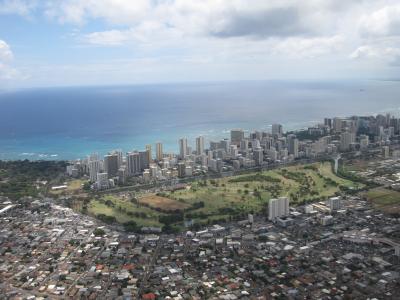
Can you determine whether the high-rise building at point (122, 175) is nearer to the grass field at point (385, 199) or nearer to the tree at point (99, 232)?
the tree at point (99, 232)

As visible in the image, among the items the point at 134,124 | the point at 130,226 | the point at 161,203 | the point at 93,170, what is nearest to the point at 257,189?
the point at 161,203

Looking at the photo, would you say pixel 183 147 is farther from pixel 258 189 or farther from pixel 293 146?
pixel 258 189

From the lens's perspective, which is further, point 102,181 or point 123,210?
point 102,181

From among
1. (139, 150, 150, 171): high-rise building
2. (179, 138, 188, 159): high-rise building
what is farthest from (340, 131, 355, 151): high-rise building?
(139, 150, 150, 171): high-rise building

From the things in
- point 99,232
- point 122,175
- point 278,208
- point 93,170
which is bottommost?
point 99,232

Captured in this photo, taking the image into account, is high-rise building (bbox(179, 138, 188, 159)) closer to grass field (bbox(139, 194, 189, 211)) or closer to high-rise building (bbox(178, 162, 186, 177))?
high-rise building (bbox(178, 162, 186, 177))

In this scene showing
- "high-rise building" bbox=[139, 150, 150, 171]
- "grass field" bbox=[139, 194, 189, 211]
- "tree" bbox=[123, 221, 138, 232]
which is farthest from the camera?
"high-rise building" bbox=[139, 150, 150, 171]
